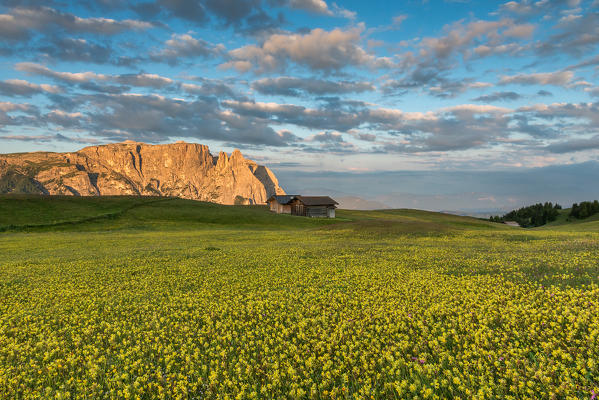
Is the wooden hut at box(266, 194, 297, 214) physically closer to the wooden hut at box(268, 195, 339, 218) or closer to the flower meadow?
the wooden hut at box(268, 195, 339, 218)

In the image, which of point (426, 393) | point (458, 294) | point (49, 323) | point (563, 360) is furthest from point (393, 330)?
point (49, 323)

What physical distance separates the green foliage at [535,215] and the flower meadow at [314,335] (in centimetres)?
12870

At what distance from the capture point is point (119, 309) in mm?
12602

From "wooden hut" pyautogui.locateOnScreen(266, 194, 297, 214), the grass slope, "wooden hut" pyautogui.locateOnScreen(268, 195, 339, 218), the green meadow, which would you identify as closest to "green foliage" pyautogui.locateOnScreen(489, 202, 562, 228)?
the grass slope

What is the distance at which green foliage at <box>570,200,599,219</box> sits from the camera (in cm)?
10144

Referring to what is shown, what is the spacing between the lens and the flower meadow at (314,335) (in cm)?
655

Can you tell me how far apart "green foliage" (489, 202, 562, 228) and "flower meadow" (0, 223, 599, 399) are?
129 metres

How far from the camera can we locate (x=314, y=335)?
8977mm

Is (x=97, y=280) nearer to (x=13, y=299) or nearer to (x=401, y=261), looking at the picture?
(x=13, y=299)

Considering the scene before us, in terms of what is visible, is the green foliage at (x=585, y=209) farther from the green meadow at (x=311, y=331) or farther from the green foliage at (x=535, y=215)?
the green meadow at (x=311, y=331)

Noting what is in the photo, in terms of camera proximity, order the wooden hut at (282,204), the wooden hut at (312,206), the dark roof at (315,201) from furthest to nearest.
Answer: the wooden hut at (282,204), the wooden hut at (312,206), the dark roof at (315,201)

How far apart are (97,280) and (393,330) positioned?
17423 millimetres

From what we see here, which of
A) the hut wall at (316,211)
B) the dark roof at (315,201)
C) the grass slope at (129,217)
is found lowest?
the grass slope at (129,217)

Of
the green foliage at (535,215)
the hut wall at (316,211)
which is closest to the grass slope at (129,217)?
the hut wall at (316,211)
